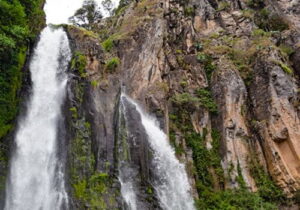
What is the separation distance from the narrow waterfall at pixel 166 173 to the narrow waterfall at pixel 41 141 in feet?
16.8

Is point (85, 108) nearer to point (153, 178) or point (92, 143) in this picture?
point (92, 143)

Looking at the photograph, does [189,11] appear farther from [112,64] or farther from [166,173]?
[166,173]

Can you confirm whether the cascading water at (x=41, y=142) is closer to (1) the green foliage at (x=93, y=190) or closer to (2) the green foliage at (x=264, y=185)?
(1) the green foliage at (x=93, y=190)

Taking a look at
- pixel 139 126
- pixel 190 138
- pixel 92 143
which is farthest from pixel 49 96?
pixel 190 138

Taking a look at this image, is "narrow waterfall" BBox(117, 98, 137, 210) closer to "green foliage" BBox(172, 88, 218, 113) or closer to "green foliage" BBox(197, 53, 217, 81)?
"green foliage" BBox(172, 88, 218, 113)

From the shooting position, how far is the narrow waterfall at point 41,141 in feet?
46.0

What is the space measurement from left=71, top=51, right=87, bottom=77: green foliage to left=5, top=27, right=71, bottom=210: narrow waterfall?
85 cm

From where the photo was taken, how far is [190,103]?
2288cm

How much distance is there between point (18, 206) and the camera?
1380cm

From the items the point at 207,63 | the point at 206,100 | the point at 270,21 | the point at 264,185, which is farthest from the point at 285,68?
the point at 270,21

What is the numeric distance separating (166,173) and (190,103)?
22.3 ft

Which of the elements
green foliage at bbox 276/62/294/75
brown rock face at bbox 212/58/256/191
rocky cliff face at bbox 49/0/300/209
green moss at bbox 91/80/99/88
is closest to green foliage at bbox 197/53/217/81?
rocky cliff face at bbox 49/0/300/209

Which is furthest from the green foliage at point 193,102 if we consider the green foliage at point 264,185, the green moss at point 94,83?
the green moss at point 94,83

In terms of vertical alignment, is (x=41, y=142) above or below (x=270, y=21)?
below
